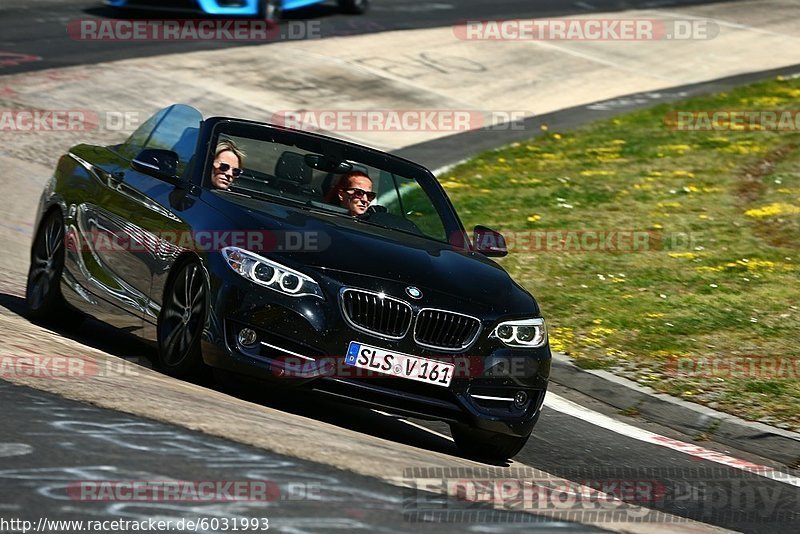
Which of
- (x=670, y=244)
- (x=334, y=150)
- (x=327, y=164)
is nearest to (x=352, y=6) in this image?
(x=670, y=244)

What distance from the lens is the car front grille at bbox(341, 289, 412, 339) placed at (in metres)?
7.28

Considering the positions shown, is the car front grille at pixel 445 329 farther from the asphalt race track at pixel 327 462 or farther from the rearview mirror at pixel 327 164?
the rearview mirror at pixel 327 164

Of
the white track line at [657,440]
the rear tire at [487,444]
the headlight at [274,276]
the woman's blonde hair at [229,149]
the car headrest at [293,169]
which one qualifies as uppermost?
the woman's blonde hair at [229,149]

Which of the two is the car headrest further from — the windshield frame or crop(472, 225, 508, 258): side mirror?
crop(472, 225, 508, 258): side mirror

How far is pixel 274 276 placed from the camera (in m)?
7.28

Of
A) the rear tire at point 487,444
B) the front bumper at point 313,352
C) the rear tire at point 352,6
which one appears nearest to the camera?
Result: the front bumper at point 313,352

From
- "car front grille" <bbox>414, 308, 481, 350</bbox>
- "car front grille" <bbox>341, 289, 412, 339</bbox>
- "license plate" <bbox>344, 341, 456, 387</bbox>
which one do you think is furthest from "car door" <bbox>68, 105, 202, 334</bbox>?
"car front grille" <bbox>414, 308, 481, 350</bbox>

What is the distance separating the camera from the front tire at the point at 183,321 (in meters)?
Result: 7.54

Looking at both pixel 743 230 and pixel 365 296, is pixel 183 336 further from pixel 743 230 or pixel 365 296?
Answer: pixel 743 230

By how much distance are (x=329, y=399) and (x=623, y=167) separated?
38.3 ft

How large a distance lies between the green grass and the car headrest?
2.81 m

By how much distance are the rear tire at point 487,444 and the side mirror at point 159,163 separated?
210 centimetres

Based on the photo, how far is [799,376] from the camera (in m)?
10.2

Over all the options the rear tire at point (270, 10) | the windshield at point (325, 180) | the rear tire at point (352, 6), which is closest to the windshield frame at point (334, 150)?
the windshield at point (325, 180)
